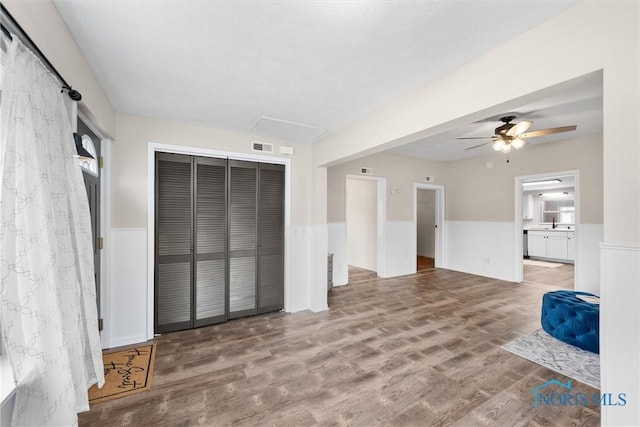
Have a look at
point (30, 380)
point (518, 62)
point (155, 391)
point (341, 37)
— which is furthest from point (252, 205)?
point (518, 62)

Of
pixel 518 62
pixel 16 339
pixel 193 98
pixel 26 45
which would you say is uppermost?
pixel 193 98

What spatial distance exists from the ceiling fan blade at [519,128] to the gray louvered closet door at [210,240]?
11.9 feet

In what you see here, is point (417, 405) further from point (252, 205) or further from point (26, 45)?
point (26, 45)

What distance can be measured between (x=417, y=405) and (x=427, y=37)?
2505 mm

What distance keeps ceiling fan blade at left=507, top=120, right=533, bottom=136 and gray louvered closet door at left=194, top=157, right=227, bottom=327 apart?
11.9ft

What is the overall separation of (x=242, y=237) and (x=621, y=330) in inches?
130

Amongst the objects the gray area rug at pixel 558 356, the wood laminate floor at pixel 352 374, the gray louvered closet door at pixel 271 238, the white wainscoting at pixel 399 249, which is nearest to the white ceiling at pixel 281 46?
the gray louvered closet door at pixel 271 238


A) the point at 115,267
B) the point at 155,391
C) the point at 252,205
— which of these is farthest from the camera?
the point at 252,205

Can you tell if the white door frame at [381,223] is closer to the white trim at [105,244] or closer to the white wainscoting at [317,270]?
the white wainscoting at [317,270]

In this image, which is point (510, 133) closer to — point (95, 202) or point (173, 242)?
point (173, 242)

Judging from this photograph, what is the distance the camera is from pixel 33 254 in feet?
3.66

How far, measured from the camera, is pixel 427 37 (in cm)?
165

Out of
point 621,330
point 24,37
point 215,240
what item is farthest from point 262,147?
point 621,330

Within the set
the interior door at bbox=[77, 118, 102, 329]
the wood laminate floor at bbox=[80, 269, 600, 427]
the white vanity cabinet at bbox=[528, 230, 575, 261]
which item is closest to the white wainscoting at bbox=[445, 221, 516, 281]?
the wood laminate floor at bbox=[80, 269, 600, 427]
